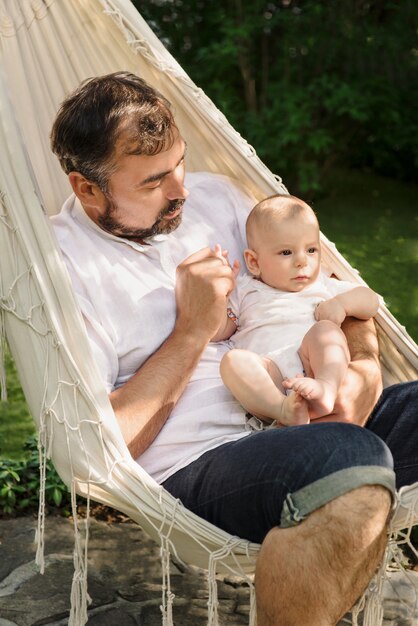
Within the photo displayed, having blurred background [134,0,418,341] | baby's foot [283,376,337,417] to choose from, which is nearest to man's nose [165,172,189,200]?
baby's foot [283,376,337,417]

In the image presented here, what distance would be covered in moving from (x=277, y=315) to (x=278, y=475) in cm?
53

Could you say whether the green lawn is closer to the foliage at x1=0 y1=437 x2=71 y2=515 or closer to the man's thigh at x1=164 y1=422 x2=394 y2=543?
the foliage at x1=0 y1=437 x2=71 y2=515

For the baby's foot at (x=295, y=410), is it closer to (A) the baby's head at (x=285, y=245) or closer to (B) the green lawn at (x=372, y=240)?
(A) the baby's head at (x=285, y=245)

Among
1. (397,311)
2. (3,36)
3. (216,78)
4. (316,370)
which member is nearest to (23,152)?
(3,36)

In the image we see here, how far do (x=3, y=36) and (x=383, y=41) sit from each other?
3.76m

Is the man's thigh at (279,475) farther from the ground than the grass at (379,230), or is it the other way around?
the man's thigh at (279,475)

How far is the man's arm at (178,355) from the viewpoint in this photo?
2105mm

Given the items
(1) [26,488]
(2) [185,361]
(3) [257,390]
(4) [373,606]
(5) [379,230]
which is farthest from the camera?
(5) [379,230]

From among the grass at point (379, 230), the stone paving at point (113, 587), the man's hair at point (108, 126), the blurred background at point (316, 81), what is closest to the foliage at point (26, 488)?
the stone paving at point (113, 587)

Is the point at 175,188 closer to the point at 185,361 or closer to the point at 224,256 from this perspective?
the point at 224,256

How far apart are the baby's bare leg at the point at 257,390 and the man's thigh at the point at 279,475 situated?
0.27ft

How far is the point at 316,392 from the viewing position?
2023mm

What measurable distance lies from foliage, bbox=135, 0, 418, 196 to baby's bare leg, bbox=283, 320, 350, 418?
350cm

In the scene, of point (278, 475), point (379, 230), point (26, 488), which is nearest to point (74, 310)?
point (278, 475)
